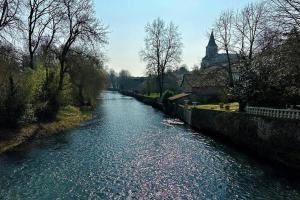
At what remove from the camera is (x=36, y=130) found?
30.1 meters

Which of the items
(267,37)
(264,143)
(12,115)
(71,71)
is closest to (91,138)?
(12,115)

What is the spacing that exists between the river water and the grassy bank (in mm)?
981

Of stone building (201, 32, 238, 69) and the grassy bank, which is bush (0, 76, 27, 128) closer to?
the grassy bank

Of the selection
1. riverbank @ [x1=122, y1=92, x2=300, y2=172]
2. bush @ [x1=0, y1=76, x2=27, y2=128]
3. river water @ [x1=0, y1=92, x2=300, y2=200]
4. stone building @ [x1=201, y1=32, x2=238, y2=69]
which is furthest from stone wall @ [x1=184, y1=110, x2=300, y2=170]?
Result: stone building @ [x1=201, y1=32, x2=238, y2=69]

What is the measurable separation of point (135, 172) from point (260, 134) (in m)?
9.40

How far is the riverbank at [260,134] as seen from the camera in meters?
20.6

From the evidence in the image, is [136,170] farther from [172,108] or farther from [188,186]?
[172,108]

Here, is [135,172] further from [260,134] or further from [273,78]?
[273,78]

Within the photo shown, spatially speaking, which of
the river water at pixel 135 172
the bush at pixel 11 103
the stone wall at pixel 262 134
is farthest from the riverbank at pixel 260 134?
the bush at pixel 11 103

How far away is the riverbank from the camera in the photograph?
67.7ft

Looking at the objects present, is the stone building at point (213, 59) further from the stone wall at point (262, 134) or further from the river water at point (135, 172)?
the river water at point (135, 172)

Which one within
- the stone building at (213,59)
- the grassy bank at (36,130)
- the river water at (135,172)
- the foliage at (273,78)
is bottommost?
the river water at (135,172)

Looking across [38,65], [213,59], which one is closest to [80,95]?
[38,65]

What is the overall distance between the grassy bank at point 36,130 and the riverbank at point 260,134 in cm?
1358
